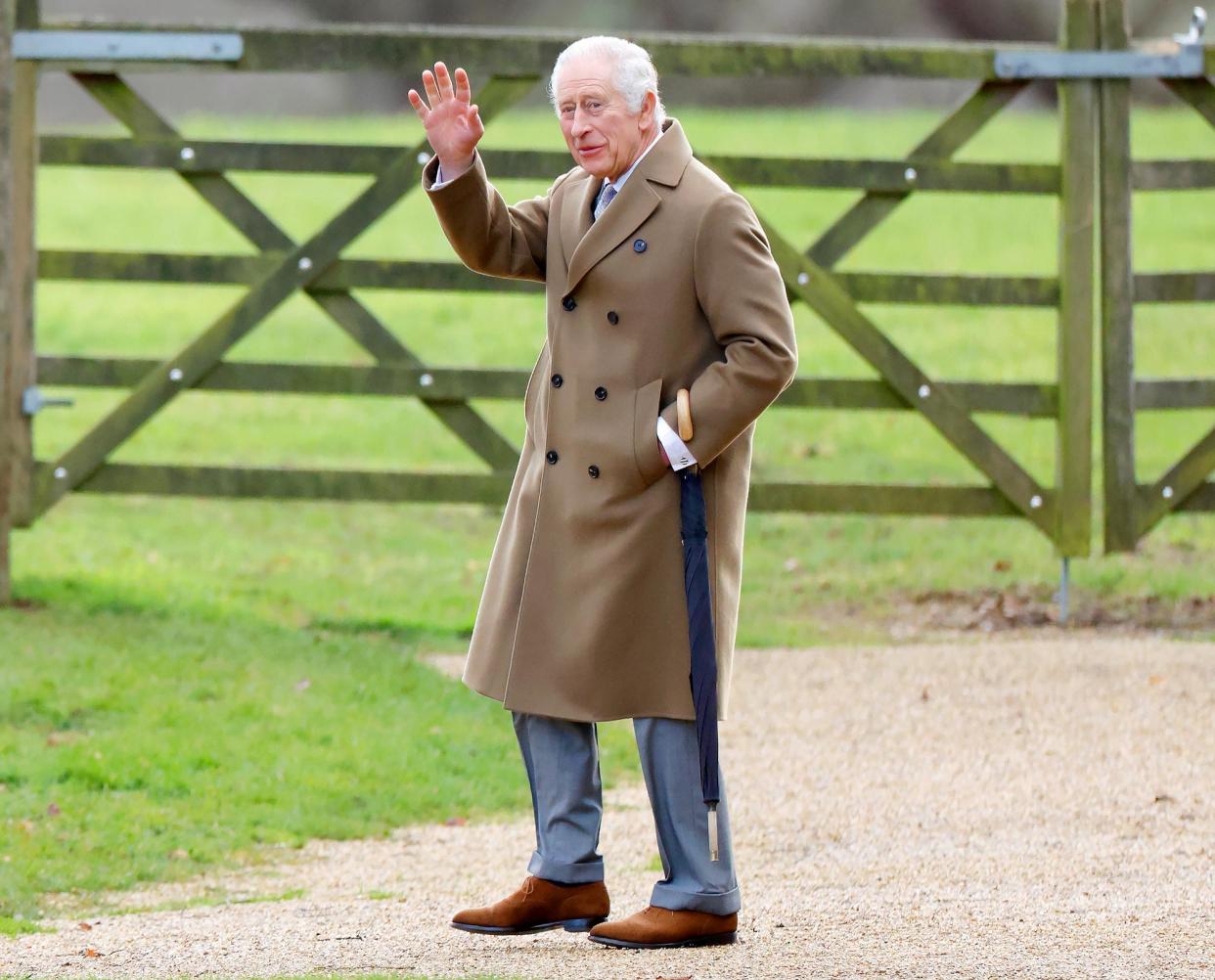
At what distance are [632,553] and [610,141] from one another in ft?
2.77

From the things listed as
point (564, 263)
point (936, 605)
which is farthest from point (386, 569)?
point (564, 263)

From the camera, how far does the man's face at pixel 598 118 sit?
3.76m

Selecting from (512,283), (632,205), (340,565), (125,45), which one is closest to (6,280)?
Result: (125,45)

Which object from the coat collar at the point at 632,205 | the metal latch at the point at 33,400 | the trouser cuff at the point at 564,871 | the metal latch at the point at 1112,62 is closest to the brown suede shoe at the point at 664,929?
the trouser cuff at the point at 564,871

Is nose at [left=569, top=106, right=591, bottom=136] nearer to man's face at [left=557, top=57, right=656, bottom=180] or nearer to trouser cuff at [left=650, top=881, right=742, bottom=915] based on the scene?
man's face at [left=557, top=57, right=656, bottom=180]

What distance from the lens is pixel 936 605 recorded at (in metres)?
8.46

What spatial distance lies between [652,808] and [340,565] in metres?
5.64

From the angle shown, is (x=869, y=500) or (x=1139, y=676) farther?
(x=869, y=500)

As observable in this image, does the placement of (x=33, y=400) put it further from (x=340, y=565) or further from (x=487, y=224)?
(x=487, y=224)

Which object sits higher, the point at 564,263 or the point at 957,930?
the point at 564,263

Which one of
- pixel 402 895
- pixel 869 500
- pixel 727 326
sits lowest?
pixel 402 895

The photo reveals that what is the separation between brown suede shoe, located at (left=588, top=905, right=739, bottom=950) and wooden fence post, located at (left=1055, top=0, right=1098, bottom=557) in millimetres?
4104

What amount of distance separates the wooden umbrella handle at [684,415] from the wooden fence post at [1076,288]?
Answer: 4079 millimetres

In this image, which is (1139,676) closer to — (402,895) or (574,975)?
(402,895)
